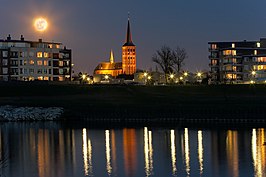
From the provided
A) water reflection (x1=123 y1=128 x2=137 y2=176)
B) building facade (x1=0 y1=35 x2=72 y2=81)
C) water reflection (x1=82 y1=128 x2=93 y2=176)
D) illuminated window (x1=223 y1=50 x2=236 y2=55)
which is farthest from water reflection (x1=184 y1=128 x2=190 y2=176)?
illuminated window (x1=223 y1=50 x2=236 y2=55)

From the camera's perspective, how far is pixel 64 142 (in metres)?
73.4

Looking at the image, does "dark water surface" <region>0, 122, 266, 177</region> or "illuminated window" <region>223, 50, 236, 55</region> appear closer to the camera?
"dark water surface" <region>0, 122, 266, 177</region>

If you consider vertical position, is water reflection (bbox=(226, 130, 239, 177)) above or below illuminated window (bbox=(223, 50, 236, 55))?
below

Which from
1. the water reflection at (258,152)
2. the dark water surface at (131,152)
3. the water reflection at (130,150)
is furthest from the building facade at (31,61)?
the water reflection at (258,152)

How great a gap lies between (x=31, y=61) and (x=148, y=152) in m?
98.4

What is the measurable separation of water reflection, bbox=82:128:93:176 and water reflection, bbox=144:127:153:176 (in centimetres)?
507

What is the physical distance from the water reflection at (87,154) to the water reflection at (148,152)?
199 inches

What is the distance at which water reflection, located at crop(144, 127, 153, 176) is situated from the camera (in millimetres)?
→ 53119

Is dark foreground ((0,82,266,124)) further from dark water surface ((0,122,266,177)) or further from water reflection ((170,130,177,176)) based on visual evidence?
water reflection ((170,130,177,176))

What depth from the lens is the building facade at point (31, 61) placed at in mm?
154875

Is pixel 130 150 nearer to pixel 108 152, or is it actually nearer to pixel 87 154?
pixel 108 152

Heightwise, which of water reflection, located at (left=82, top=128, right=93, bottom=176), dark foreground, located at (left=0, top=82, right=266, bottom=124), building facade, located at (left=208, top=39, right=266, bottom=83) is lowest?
water reflection, located at (left=82, top=128, right=93, bottom=176)

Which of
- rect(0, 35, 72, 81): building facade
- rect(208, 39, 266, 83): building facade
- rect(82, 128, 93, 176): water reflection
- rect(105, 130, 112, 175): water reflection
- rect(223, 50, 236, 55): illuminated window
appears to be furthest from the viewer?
rect(223, 50, 236, 55): illuminated window

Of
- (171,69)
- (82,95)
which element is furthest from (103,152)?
(171,69)
